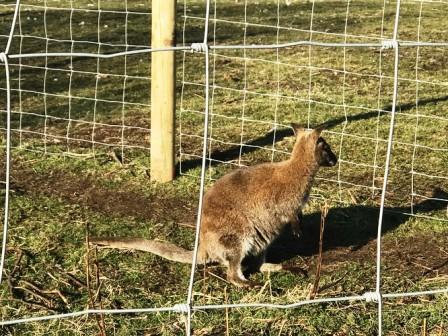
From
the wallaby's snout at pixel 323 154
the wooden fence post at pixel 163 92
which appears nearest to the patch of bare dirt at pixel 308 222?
the wooden fence post at pixel 163 92

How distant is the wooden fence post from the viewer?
15.1ft

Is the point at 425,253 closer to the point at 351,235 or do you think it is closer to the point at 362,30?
the point at 351,235

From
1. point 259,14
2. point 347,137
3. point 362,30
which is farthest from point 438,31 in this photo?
point 347,137

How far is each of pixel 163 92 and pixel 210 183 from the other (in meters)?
0.64

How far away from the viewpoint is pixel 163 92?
15.7ft

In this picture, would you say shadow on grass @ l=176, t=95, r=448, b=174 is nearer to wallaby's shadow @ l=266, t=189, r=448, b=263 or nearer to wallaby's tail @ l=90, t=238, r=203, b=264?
wallaby's shadow @ l=266, t=189, r=448, b=263

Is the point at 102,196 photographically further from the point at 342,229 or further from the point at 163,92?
the point at 342,229

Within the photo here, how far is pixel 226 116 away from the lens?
5992 mm

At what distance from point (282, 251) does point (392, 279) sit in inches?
25.1

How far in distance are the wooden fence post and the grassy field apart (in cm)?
15

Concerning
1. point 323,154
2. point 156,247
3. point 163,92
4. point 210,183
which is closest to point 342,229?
point 323,154

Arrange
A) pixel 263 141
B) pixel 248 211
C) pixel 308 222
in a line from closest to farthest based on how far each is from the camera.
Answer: pixel 248 211 → pixel 308 222 → pixel 263 141

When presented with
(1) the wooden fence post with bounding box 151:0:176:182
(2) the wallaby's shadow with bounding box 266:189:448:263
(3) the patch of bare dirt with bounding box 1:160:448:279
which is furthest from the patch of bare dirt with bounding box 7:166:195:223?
(2) the wallaby's shadow with bounding box 266:189:448:263

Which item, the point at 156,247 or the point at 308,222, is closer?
the point at 156,247
